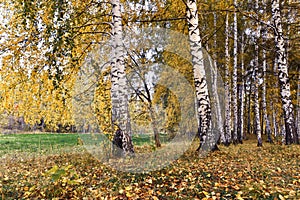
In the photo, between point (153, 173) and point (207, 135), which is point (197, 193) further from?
point (207, 135)

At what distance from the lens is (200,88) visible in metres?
7.07

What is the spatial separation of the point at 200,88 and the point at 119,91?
7.14ft

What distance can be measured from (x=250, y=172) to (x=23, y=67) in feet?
18.4

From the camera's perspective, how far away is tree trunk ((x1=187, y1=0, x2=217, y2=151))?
6926 millimetres

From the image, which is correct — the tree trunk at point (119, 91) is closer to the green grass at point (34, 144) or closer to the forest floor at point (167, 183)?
the forest floor at point (167, 183)

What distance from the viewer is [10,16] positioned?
7027 millimetres

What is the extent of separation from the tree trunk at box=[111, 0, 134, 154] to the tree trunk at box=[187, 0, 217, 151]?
192 centimetres

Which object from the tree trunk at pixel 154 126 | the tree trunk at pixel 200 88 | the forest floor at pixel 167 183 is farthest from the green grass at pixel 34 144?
the tree trunk at pixel 200 88

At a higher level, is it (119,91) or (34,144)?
(119,91)

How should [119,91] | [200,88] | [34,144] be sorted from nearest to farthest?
[119,91] → [200,88] → [34,144]

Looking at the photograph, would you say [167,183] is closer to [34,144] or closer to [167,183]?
[167,183]

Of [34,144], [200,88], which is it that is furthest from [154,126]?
[34,144]

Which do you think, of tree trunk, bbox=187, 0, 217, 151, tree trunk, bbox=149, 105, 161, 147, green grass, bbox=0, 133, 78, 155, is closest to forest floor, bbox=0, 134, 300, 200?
tree trunk, bbox=187, 0, 217, 151

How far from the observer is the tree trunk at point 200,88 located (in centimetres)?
693
